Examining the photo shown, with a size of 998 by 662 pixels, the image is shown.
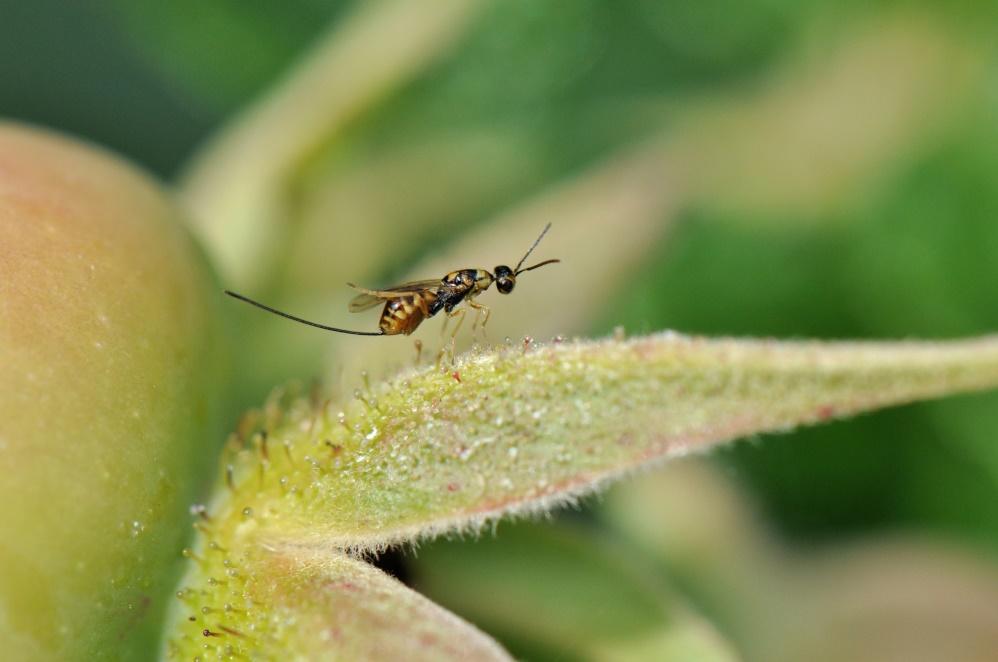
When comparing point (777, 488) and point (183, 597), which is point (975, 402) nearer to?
point (777, 488)

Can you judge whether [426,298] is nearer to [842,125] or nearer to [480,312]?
[480,312]

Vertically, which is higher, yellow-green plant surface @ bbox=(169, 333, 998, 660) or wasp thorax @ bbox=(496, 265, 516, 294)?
wasp thorax @ bbox=(496, 265, 516, 294)

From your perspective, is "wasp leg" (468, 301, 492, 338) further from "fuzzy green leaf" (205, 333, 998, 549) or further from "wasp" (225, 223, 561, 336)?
"fuzzy green leaf" (205, 333, 998, 549)

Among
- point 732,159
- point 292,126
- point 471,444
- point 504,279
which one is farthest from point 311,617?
point 732,159

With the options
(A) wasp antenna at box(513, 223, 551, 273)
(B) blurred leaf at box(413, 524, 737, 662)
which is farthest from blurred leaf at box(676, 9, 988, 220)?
(B) blurred leaf at box(413, 524, 737, 662)

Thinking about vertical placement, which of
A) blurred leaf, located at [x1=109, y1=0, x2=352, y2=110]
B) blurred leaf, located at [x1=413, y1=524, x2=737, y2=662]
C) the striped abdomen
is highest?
blurred leaf, located at [x1=109, y1=0, x2=352, y2=110]

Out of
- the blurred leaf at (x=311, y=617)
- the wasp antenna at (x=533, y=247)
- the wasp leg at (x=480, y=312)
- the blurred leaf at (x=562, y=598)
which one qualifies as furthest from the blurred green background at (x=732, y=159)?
the blurred leaf at (x=311, y=617)
